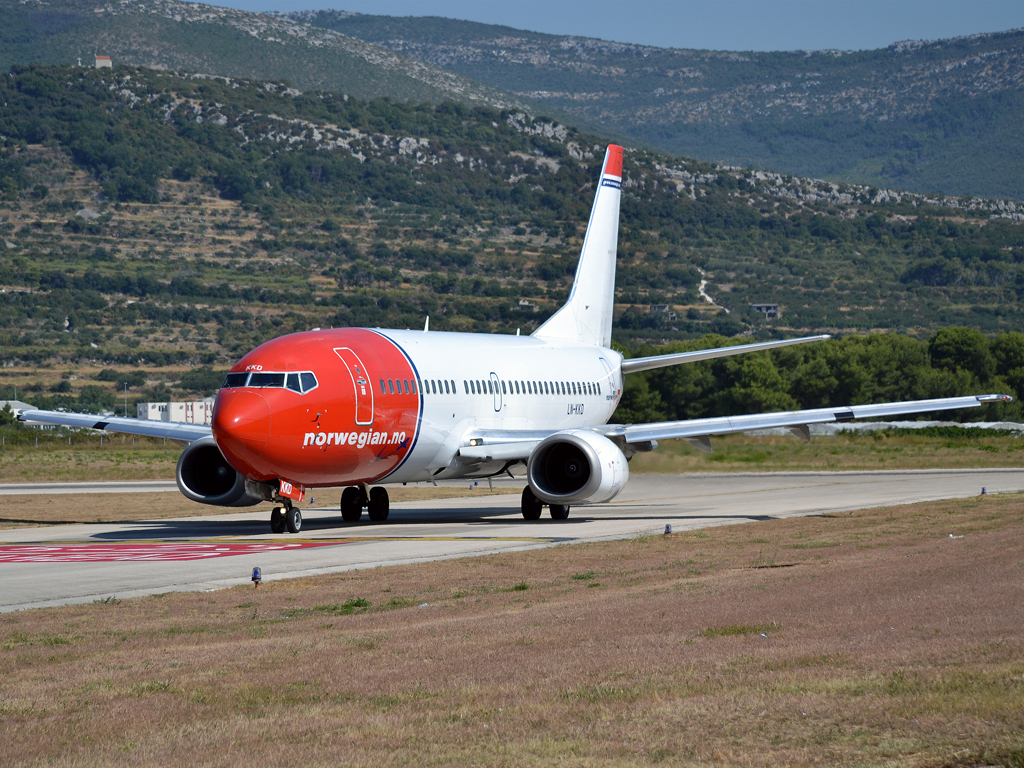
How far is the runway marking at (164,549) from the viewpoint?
22641mm

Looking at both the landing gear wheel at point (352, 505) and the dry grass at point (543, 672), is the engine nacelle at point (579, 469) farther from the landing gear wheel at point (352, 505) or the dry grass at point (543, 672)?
the dry grass at point (543, 672)

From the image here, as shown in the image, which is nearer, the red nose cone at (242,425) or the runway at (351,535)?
the runway at (351,535)

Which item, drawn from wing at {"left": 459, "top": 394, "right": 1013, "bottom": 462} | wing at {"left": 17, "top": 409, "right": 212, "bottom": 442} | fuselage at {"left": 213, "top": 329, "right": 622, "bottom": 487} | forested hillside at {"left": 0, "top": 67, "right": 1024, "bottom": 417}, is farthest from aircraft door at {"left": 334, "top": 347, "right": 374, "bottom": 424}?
forested hillside at {"left": 0, "top": 67, "right": 1024, "bottom": 417}

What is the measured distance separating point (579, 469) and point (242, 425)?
8978 mm

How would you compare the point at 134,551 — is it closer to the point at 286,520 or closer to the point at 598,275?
the point at 286,520

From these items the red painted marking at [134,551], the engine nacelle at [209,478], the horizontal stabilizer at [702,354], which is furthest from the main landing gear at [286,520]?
the horizontal stabilizer at [702,354]

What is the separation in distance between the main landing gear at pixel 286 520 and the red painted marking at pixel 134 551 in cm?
203

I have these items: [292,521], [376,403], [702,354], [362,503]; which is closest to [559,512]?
[362,503]

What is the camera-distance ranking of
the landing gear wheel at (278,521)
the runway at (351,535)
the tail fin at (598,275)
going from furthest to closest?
1. the tail fin at (598,275)
2. the landing gear wheel at (278,521)
3. the runway at (351,535)

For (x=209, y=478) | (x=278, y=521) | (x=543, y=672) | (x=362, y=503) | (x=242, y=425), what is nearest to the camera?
(x=543, y=672)

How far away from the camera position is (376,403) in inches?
1072

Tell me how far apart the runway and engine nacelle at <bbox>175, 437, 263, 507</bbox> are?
0.77 metres

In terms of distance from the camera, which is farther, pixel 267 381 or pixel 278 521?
pixel 278 521

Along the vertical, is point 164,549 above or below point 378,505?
above
